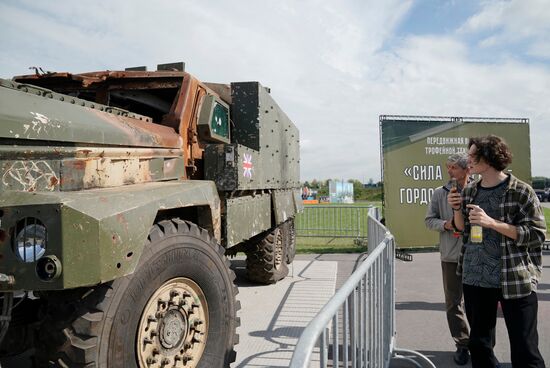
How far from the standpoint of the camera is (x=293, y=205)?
741 cm

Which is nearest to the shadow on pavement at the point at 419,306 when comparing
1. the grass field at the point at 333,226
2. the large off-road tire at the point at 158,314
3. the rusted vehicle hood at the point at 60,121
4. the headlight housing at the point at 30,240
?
the large off-road tire at the point at 158,314

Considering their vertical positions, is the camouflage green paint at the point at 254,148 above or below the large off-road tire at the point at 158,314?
above

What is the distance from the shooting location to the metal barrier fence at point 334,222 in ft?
41.1

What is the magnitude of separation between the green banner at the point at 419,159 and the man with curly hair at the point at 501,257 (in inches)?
279

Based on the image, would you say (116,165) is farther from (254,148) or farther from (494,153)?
(494,153)

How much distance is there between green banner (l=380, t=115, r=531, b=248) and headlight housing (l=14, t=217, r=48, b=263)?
8.67 m

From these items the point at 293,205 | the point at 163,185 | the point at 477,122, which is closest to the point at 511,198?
the point at 163,185

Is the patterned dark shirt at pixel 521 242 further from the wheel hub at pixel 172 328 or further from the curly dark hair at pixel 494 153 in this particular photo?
the wheel hub at pixel 172 328

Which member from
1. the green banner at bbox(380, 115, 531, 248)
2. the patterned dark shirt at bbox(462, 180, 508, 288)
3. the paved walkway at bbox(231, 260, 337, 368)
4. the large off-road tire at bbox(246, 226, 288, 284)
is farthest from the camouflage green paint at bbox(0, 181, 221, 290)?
the green banner at bbox(380, 115, 531, 248)

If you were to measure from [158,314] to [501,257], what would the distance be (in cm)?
216

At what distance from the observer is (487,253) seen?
2922 millimetres

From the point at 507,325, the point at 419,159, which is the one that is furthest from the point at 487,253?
the point at 419,159

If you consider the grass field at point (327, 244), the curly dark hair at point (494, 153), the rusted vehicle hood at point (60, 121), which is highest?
the rusted vehicle hood at point (60, 121)

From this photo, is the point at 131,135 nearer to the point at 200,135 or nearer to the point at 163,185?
the point at 163,185
